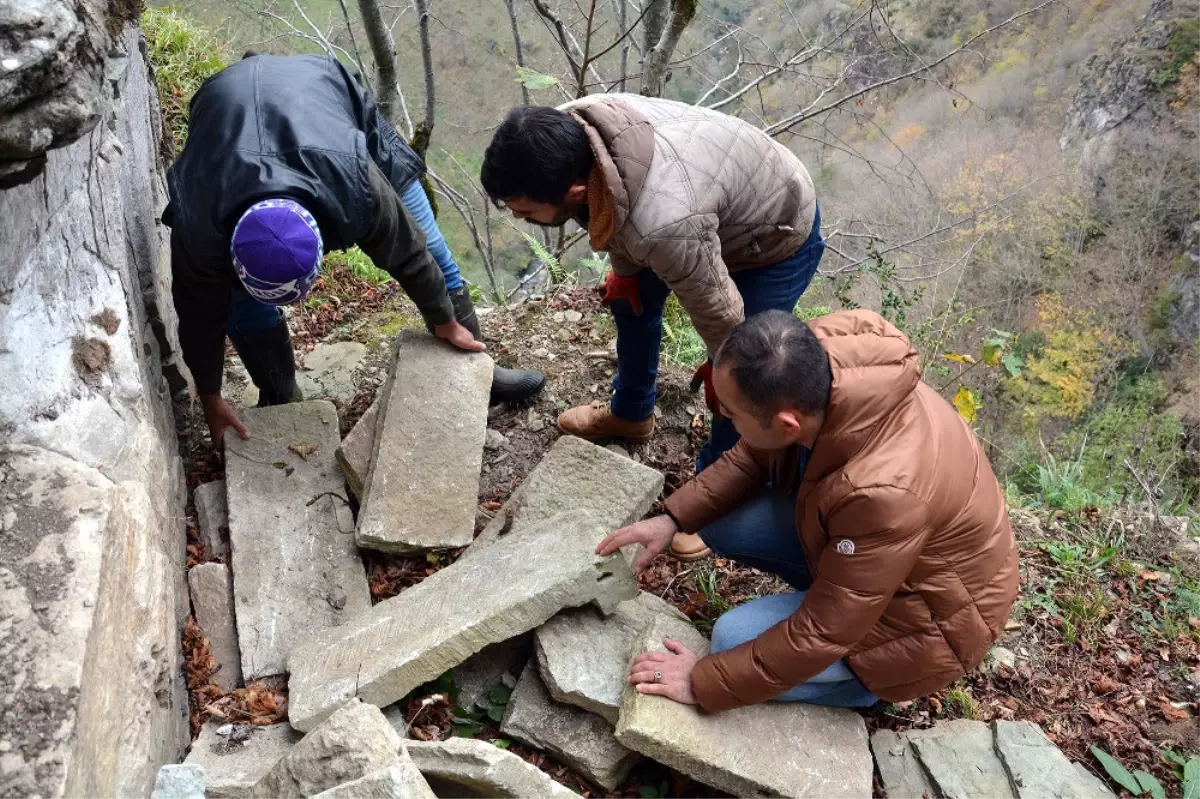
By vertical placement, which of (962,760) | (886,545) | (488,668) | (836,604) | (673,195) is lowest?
(488,668)

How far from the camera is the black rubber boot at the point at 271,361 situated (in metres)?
3.35

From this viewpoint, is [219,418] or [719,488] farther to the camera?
[219,418]

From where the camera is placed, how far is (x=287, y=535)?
291 centimetres

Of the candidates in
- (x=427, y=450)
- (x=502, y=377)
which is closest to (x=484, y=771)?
(x=427, y=450)

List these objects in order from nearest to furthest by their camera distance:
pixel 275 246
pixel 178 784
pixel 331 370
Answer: pixel 178 784, pixel 275 246, pixel 331 370

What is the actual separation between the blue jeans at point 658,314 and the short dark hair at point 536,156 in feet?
2.62

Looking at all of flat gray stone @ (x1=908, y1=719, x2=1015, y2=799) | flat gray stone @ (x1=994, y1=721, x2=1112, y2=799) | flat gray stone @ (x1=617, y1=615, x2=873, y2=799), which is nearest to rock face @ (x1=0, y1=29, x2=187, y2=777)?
flat gray stone @ (x1=617, y1=615, x2=873, y2=799)

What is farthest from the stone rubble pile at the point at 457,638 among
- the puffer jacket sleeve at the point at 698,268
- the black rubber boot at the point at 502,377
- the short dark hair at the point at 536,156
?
the short dark hair at the point at 536,156

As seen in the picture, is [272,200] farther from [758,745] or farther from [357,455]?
[758,745]

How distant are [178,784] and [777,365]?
1.79 m

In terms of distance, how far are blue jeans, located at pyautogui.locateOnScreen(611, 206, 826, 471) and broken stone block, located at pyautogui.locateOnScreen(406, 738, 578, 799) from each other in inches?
66.3

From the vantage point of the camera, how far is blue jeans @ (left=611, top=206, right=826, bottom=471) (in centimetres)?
305

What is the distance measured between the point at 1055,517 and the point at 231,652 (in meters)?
3.73

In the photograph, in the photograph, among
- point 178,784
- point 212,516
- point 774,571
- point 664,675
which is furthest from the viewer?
point 212,516
